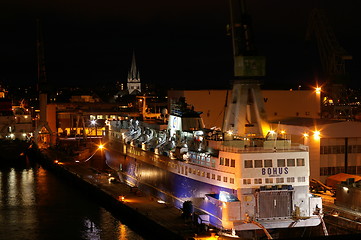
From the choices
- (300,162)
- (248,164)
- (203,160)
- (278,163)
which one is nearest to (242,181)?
(248,164)

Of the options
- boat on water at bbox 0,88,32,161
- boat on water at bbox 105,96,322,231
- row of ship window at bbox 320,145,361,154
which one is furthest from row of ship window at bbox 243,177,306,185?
boat on water at bbox 0,88,32,161

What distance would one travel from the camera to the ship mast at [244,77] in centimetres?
3183

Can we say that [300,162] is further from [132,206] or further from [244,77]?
[244,77]

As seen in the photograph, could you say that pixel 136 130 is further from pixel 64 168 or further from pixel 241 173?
pixel 241 173

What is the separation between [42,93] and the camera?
58938 millimetres

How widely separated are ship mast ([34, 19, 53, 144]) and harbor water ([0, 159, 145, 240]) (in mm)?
19506

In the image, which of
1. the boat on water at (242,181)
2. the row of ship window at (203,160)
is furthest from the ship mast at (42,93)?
the row of ship window at (203,160)

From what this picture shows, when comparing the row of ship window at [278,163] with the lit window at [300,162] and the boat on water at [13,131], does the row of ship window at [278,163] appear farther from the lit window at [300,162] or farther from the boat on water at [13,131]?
the boat on water at [13,131]

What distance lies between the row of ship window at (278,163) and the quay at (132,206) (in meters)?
2.99

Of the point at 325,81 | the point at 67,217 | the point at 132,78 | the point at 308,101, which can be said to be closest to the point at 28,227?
the point at 67,217

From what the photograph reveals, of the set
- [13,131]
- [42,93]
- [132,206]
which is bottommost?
[132,206]

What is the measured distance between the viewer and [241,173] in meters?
19.7

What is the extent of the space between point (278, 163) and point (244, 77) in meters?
12.7

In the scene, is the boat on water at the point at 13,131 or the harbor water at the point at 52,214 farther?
the boat on water at the point at 13,131
